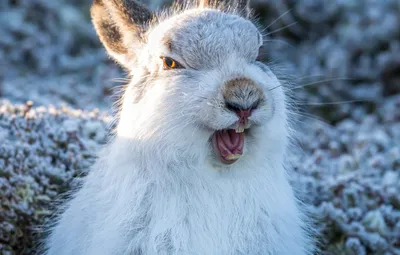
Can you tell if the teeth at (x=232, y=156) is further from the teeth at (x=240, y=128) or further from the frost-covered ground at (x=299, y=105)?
the frost-covered ground at (x=299, y=105)

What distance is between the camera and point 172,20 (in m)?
5.50

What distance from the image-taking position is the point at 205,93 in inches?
188

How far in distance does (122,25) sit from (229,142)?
4.87ft

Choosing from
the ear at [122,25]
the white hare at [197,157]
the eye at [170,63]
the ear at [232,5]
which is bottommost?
the white hare at [197,157]

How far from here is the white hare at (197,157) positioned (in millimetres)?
4844

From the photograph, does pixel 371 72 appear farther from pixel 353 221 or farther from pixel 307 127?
pixel 353 221

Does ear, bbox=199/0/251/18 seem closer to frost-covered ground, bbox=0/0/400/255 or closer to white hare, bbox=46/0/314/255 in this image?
frost-covered ground, bbox=0/0/400/255

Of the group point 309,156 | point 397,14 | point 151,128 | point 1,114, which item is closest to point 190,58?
point 151,128

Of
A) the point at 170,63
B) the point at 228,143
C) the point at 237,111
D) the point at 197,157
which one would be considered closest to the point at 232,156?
the point at 228,143

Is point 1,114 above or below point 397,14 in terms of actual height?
below

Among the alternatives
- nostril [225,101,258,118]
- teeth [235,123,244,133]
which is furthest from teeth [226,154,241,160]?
nostril [225,101,258,118]

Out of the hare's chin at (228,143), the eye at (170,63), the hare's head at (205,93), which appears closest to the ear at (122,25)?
the hare's head at (205,93)

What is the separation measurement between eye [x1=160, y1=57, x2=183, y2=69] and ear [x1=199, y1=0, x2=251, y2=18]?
895 mm

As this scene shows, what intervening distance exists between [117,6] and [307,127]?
180 inches
